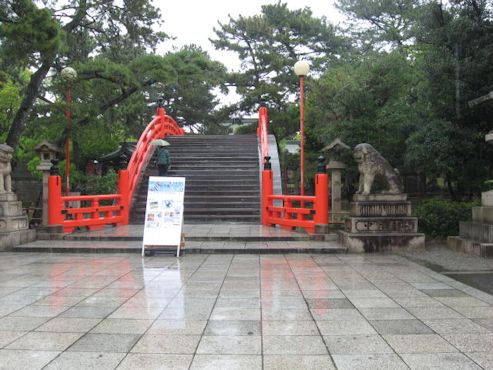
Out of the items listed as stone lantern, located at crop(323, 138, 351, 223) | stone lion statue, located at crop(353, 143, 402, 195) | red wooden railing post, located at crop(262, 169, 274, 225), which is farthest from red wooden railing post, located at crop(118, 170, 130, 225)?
stone lion statue, located at crop(353, 143, 402, 195)

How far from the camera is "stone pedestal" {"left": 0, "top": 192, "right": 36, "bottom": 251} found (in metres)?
9.95

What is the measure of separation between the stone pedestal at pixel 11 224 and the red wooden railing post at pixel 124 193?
324cm

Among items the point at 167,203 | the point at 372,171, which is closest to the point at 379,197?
the point at 372,171

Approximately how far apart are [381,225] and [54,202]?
7.72 m

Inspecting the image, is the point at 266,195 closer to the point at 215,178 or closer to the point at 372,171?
the point at 215,178

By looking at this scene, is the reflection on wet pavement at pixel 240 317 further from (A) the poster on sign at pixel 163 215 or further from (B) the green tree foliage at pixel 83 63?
(B) the green tree foliage at pixel 83 63

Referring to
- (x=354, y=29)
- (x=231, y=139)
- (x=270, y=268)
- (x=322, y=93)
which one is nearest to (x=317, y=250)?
(x=270, y=268)

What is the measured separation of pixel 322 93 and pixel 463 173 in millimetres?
5582

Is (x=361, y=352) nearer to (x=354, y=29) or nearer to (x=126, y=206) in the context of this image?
(x=126, y=206)

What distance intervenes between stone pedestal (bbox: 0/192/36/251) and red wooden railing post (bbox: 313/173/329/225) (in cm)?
676

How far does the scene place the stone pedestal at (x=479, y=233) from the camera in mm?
8742

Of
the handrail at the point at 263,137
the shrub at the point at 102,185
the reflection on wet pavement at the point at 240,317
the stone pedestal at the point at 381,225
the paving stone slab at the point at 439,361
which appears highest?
the handrail at the point at 263,137

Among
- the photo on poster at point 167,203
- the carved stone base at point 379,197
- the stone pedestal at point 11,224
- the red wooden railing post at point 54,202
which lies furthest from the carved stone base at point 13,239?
the carved stone base at point 379,197

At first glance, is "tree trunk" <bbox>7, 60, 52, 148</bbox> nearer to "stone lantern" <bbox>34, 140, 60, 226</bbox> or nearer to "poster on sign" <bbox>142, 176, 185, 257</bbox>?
"stone lantern" <bbox>34, 140, 60, 226</bbox>
